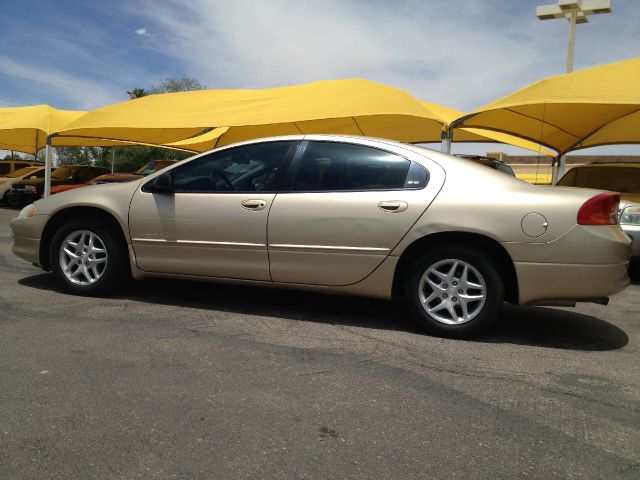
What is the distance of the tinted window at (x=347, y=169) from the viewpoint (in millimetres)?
4238

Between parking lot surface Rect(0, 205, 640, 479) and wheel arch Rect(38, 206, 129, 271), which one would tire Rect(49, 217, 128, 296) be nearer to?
wheel arch Rect(38, 206, 129, 271)

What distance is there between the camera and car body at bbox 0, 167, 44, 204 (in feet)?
58.5

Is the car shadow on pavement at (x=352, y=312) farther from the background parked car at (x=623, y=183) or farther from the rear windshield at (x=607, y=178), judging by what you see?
the rear windshield at (x=607, y=178)

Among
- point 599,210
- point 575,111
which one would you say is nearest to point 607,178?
point 575,111

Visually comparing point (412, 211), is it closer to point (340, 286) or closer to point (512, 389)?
point (340, 286)

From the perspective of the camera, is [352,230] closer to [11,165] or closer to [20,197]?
[20,197]

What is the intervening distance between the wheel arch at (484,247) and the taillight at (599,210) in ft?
1.83

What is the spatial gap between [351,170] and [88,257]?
2.49m

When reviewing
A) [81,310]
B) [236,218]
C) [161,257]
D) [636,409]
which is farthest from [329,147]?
[636,409]

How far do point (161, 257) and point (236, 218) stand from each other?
2.61 feet

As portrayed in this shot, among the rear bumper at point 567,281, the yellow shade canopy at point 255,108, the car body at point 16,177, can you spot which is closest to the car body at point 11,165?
the car body at point 16,177

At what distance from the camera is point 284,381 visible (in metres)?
3.12

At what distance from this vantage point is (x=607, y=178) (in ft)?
25.3

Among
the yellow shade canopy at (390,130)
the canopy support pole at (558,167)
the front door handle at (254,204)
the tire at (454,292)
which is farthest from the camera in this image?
the canopy support pole at (558,167)
